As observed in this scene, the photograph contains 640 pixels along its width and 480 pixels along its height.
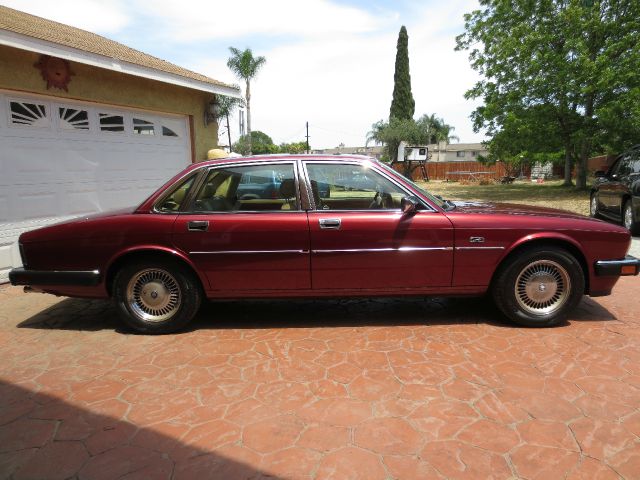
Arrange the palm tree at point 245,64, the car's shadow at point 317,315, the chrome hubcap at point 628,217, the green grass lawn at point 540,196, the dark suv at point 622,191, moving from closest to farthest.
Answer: the car's shadow at point 317,315 < the dark suv at point 622,191 < the chrome hubcap at point 628,217 < the green grass lawn at point 540,196 < the palm tree at point 245,64

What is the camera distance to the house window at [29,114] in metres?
5.88

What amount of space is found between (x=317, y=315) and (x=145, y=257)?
1708 mm

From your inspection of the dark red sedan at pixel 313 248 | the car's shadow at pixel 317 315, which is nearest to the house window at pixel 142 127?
the car's shadow at pixel 317 315

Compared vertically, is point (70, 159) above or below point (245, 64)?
below

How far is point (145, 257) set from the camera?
368 cm

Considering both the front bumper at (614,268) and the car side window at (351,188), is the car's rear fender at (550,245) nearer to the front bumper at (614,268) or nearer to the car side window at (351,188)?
the front bumper at (614,268)

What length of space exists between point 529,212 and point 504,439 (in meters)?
2.23

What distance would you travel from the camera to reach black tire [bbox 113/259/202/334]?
3.69 metres

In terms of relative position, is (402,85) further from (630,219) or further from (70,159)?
(70,159)

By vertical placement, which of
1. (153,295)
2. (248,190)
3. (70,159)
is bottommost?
(153,295)

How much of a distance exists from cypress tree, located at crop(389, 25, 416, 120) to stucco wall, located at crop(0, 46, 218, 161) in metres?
43.9

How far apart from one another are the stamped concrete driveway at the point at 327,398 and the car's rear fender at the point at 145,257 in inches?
20.9

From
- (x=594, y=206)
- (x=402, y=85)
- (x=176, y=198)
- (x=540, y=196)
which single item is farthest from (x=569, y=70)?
(x=402, y=85)

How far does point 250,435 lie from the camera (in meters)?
2.34
